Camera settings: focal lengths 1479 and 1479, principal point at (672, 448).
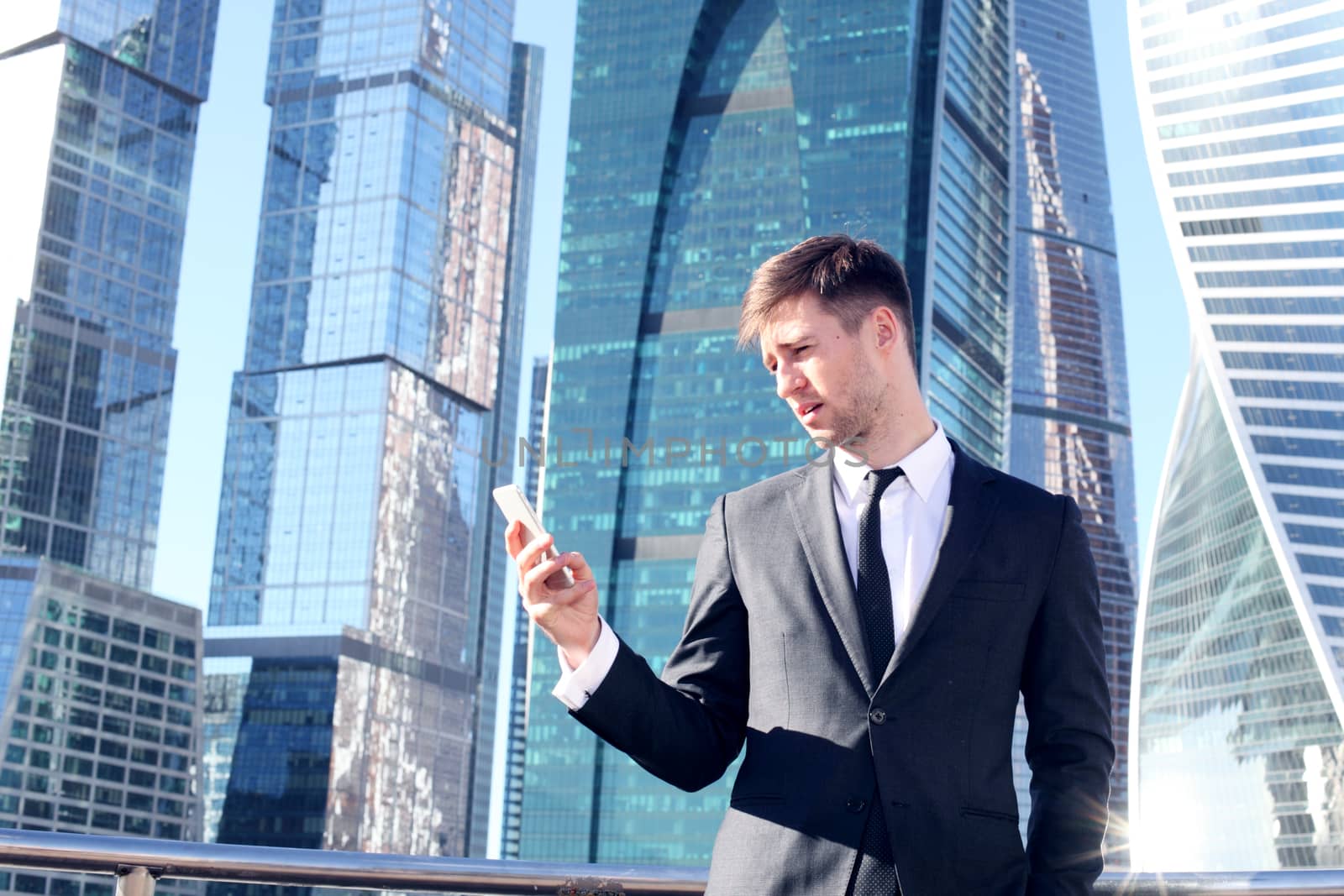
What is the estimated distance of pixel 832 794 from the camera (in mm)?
2354

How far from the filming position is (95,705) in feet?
280

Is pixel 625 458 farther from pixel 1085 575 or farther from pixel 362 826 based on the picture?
pixel 1085 575

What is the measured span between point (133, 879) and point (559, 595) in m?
1.16

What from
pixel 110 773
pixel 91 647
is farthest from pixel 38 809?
pixel 91 647

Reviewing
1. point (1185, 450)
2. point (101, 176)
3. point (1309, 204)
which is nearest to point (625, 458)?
point (1185, 450)

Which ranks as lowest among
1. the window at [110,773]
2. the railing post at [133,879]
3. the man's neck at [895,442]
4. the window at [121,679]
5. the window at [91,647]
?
the window at [110,773]

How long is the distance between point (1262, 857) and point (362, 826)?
201ft

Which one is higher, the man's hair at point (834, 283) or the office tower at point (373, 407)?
the office tower at point (373, 407)

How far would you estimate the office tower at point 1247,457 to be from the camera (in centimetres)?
7525

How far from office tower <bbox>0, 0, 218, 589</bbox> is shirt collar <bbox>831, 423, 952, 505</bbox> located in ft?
320

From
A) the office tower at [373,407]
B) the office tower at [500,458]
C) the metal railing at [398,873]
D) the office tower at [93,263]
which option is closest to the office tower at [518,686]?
the office tower at [500,458]

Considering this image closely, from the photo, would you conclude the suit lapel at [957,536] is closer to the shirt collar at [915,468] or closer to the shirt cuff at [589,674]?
the shirt collar at [915,468]

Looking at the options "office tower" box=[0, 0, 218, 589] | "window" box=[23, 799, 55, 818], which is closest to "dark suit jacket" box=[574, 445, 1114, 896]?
"window" box=[23, 799, 55, 818]

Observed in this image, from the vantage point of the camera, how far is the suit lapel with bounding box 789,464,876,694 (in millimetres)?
2449
